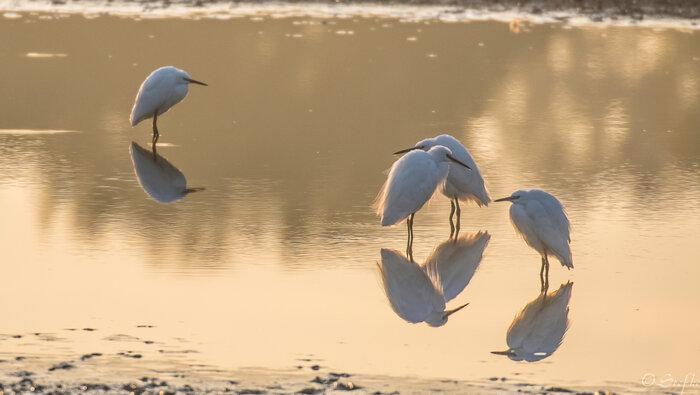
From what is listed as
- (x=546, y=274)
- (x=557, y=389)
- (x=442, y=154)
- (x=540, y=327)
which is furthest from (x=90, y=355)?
(x=442, y=154)

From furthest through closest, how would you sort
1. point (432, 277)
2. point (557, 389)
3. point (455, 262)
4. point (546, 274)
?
point (455, 262) < point (432, 277) < point (546, 274) < point (557, 389)

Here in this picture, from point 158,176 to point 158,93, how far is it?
1.78 meters

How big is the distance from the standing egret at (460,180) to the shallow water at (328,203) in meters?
0.22

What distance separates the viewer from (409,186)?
8.52 m

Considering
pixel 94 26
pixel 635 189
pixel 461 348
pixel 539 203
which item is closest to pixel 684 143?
pixel 635 189

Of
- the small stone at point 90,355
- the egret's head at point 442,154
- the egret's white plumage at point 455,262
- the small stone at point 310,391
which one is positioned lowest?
the egret's white plumage at point 455,262

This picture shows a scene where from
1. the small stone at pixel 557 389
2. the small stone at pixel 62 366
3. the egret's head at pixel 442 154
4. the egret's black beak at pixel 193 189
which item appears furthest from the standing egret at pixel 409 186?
the small stone at pixel 62 366

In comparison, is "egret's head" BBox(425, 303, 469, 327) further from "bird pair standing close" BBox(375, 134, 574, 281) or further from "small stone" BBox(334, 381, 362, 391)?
"small stone" BBox(334, 381, 362, 391)

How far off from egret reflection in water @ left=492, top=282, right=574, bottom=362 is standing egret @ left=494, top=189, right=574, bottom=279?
0.86 ft

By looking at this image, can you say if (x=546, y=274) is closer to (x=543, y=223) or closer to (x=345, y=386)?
(x=543, y=223)

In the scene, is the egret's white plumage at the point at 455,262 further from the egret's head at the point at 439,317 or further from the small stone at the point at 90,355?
the small stone at the point at 90,355

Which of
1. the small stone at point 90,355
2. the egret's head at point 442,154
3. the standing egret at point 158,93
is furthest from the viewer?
the standing egret at point 158,93

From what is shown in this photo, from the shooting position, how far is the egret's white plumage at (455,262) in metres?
7.96

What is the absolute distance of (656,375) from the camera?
630cm
